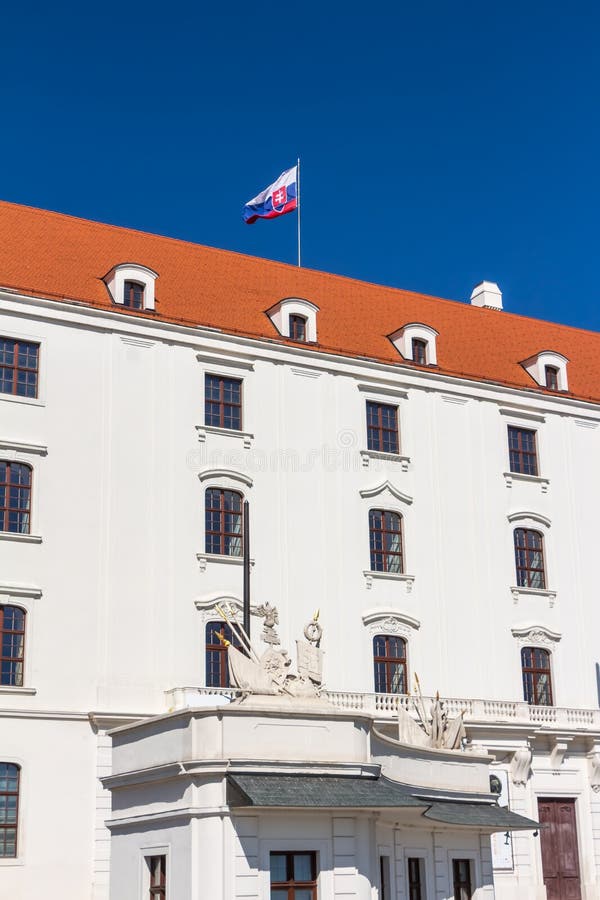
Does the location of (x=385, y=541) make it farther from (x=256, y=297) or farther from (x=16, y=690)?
(x=16, y=690)

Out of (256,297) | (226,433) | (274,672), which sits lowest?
(274,672)

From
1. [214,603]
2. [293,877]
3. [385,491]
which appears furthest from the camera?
[385,491]

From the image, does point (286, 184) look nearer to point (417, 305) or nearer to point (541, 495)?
point (417, 305)

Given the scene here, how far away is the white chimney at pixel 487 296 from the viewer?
51.2 metres

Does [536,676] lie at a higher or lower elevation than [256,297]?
lower

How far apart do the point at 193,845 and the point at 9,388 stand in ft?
55.5

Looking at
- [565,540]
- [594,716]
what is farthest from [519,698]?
[565,540]

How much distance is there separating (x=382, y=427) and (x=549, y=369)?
26.0 feet

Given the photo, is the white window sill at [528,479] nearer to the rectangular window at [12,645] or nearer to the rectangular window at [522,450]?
the rectangular window at [522,450]

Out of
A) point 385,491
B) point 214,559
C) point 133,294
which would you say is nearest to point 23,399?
point 133,294

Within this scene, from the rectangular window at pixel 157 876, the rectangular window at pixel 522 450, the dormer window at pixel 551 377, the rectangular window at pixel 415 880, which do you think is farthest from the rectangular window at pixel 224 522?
the rectangular window at pixel 157 876

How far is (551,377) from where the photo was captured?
4491cm

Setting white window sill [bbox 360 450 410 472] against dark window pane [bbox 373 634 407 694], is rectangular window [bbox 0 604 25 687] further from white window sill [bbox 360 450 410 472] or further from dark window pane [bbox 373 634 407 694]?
white window sill [bbox 360 450 410 472]

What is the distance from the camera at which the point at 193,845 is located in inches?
825
